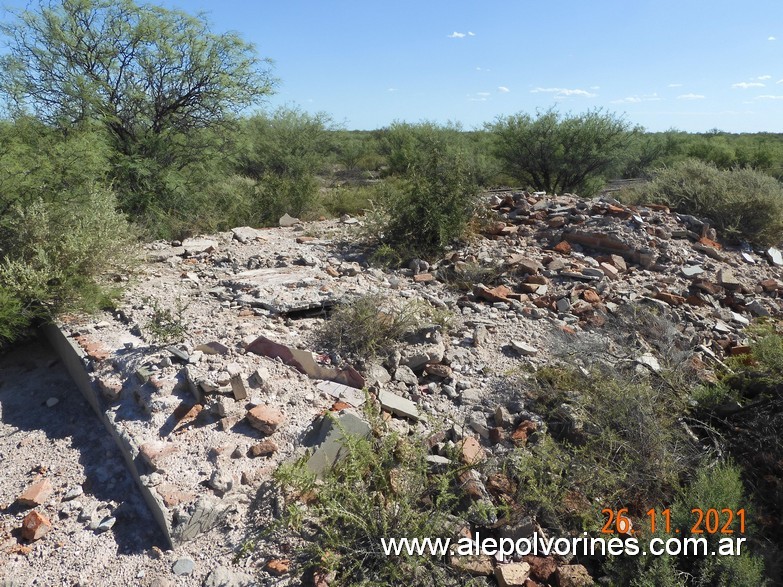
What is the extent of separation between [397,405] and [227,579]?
1440 mm

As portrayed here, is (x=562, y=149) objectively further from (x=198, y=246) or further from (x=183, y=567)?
(x=183, y=567)

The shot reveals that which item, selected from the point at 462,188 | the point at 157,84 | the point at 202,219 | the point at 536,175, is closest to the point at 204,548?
the point at 462,188

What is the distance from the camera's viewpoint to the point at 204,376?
3500 millimetres

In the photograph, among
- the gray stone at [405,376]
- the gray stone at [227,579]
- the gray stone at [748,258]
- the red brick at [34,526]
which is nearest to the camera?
the gray stone at [227,579]

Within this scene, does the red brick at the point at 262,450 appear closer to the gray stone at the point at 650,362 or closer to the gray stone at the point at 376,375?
the gray stone at the point at 376,375

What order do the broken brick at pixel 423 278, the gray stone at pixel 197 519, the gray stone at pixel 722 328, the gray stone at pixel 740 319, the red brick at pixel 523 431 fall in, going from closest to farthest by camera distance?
the gray stone at pixel 197 519 → the red brick at pixel 523 431 → the gray stone at pixel 722 328 → the gray stone at pixel 740 319 → the broken brick at pixel 423 278

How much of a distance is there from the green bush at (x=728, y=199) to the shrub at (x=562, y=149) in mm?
4668

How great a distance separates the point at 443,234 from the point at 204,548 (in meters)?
4.53

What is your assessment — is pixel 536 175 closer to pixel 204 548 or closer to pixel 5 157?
pixel 5 157

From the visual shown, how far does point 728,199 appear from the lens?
7902 mm

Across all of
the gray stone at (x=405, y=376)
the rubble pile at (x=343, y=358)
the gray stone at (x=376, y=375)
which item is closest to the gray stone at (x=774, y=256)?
the rubble pile at (x=343, y=358)

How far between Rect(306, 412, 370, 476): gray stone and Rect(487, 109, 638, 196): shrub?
40.4 feet

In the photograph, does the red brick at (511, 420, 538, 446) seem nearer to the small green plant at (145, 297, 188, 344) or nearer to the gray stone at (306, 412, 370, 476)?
the gray stone at (306, 412, 370, 476)

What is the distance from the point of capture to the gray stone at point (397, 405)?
349 cm
